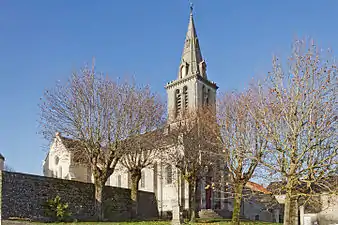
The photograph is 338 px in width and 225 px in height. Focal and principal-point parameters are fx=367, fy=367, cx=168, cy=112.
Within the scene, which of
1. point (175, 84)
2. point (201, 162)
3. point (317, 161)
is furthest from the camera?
point (175, 84)

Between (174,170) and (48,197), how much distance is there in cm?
1245

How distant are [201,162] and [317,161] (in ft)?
41.1

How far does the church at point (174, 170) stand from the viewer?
111 feet

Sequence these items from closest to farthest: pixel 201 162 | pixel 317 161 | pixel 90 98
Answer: pixel 317 161
pixel 90 98
pixel 201 162

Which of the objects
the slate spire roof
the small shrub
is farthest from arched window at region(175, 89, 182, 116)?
the small shrub

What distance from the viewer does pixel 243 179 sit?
68.5ft

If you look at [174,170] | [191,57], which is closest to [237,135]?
[174,170]

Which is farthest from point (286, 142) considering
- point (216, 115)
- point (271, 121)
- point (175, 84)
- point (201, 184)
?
point (175, 84)

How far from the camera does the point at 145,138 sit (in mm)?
25250

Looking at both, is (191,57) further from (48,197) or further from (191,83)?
(48,197)

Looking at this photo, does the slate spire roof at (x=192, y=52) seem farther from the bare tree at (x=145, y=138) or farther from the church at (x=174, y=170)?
the bare tree at (x=145, y=138)

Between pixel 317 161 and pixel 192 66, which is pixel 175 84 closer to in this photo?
pixel 192 66

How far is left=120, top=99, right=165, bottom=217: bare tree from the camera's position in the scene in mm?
24359

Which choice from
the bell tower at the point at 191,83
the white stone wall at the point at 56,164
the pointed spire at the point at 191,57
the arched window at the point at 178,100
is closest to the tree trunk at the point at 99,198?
the white stone wall at the point at 56,164
